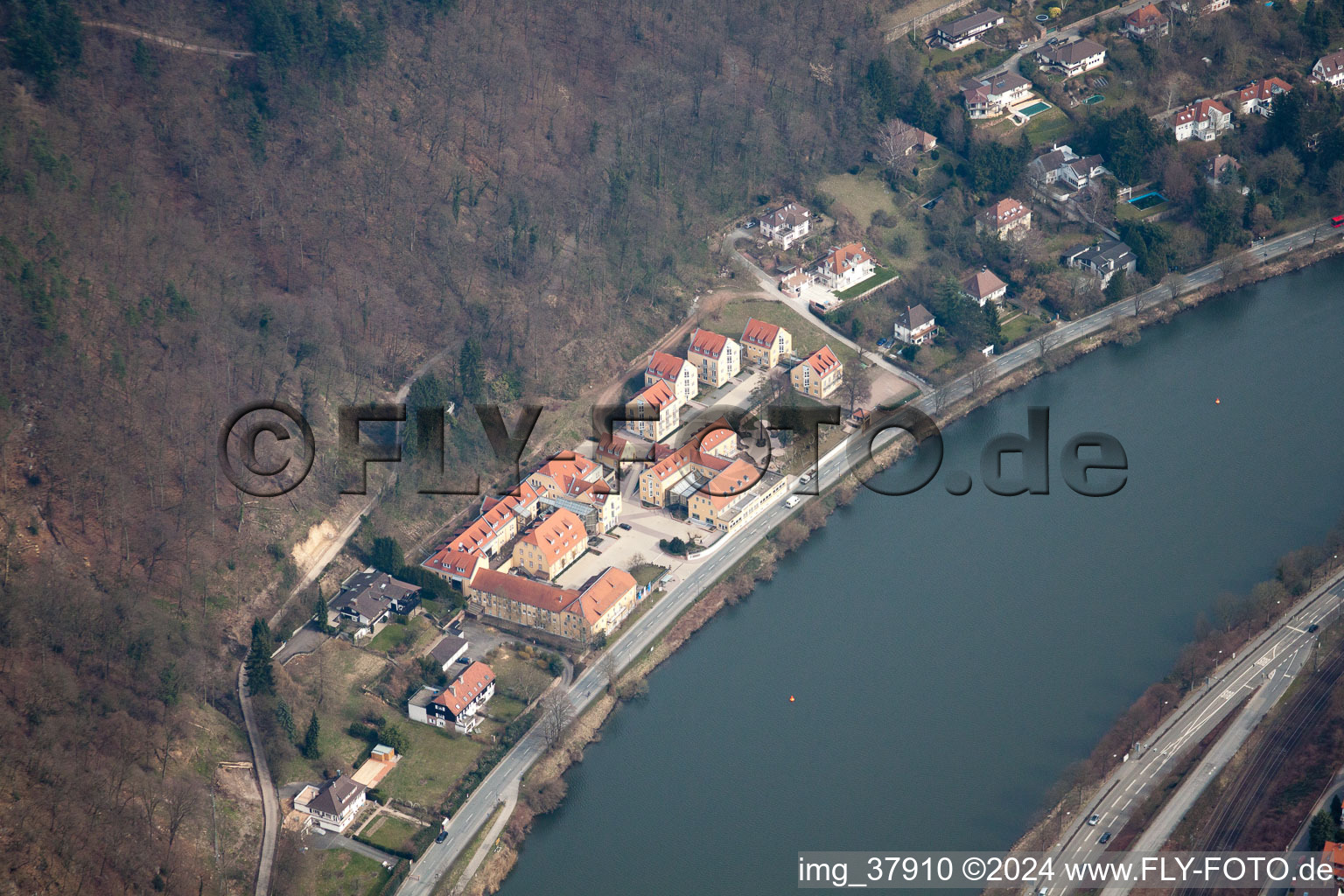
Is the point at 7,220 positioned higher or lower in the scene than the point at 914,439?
higher

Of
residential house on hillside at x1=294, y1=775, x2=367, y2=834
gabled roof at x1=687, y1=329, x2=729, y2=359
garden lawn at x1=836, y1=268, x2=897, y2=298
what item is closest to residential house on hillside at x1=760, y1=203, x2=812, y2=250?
garden lawn at x1=836, y1=268, x2=897, y2=298

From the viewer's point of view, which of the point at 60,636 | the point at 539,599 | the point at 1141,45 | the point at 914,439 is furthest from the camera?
the point at 1141,45

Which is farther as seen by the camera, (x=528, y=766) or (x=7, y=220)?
(x=7, y=220)

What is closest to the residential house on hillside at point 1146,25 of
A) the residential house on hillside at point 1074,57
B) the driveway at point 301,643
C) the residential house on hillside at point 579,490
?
the residential house on hillside at point 1074,57

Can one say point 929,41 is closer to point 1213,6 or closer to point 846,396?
point 1213,6

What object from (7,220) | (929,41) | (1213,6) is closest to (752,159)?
(929,41)

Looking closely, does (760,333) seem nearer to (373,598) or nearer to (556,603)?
(556,603)

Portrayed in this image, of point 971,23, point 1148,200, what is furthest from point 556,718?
point 971,23
